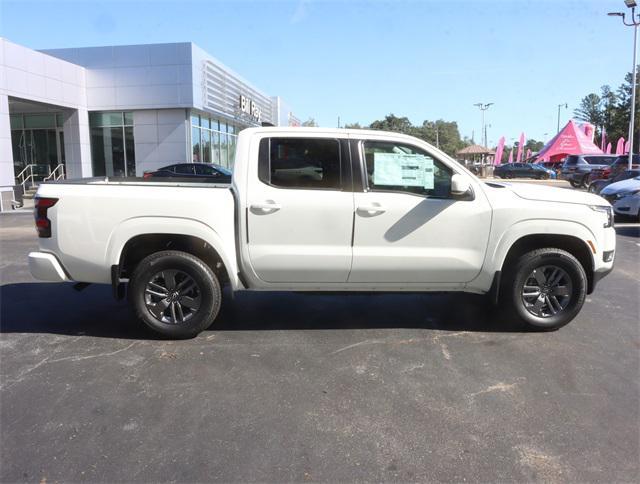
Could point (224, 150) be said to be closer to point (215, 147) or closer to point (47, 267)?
point (215, 147)

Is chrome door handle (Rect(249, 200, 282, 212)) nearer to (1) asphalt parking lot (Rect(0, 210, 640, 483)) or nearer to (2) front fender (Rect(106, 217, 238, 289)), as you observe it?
(2) front fender (Rect(106, 217, 238, 289))

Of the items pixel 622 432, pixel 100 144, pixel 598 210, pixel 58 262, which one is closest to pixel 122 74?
pixel 100 144

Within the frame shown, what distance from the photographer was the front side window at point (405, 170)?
4.84 m

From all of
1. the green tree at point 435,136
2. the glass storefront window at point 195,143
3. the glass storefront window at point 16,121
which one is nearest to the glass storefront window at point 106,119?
the glass storefront window at point 195,143

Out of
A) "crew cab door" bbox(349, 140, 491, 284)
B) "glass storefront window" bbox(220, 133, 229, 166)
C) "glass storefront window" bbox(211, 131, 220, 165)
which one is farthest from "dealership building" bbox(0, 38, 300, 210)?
"crew cab door" bbox(349, 140, 491, 284)

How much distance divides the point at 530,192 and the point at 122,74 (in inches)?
905

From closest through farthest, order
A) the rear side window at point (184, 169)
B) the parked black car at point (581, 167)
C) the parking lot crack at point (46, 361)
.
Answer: the parking lot crack at point (46, 361) < the rear side window at point (184, 169) < the parked black car at point (581, 167)

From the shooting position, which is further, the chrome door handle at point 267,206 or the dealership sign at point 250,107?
the dealership sign at point 250,107

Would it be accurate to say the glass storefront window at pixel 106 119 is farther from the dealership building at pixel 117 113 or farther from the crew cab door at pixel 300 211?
the crew cab door at pixel 300 211

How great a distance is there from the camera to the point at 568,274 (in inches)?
198

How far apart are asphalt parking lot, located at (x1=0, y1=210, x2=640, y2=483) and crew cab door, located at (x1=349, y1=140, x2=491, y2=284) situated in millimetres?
696

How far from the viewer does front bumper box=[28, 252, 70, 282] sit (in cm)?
479

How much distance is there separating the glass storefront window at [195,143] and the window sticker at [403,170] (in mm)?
21968

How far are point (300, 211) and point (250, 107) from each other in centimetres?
3048
